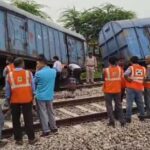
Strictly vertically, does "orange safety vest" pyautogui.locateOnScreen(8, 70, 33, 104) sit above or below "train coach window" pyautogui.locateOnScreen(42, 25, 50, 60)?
below

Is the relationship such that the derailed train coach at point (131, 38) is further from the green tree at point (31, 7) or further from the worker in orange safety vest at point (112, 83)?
the green tree at point (31, 7)

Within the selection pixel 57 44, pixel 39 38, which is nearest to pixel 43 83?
pixel 39 38

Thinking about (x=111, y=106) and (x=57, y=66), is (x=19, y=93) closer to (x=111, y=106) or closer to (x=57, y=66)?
(x=111, y=106)

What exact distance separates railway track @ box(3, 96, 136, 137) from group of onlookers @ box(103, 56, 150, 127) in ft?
2.16

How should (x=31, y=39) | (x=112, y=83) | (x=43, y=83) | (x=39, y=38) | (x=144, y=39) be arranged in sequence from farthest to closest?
(x=144, y=39) < (x=39, y=38) < (x=31, y=39) < (x=112, y=83) < (x=43, y=83)

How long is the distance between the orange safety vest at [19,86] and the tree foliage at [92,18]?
35.1 meters

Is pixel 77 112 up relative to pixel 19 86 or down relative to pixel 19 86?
down

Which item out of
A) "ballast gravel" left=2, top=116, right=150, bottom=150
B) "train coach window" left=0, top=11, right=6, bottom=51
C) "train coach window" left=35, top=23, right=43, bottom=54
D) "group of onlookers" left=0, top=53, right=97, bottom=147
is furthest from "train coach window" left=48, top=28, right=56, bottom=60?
"group of onlookers" left=0, top=53, right=97, bottom=147

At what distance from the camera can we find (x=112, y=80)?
10.5m

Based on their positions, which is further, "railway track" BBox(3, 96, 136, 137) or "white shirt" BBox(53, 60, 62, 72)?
"white shirt" BBox(53, 60, 62, 72)

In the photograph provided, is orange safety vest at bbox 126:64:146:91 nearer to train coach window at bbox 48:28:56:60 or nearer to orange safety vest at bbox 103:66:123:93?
orange safety vest at bbox 103:66:123:93

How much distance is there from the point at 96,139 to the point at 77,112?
143 inches

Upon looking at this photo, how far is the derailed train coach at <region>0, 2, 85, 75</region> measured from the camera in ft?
51.1

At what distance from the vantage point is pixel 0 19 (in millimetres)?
15234
